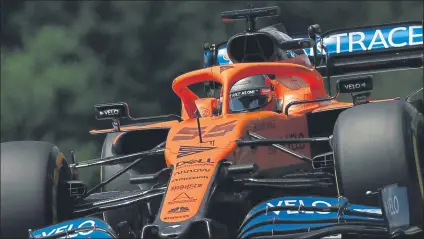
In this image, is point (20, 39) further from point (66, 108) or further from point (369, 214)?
point (369, 214)

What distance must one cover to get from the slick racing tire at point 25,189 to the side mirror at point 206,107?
166 cm

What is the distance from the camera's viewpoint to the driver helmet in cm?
827

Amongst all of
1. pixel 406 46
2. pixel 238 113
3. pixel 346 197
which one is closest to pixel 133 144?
pixel 238 113

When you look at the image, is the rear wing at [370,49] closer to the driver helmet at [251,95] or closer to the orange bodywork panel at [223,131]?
the orange bodywork panel at [223,131]

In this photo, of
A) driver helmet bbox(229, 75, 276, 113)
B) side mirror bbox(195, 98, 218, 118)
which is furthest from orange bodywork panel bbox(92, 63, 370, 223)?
driver helmet bbox(229, 75, 276, 113)

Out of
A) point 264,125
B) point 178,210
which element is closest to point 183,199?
point 178,210

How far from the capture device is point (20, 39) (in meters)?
17.5

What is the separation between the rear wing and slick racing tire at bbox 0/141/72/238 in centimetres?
358

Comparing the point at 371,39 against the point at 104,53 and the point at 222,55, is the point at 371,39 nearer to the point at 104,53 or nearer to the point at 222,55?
the point at 222,55

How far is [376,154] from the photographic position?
6.47 metres

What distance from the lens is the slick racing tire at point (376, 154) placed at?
6449mm

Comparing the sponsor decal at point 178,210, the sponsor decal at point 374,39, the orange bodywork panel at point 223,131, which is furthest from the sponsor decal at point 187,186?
the sponsor decal at point 374,39

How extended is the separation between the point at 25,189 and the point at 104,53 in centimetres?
1132

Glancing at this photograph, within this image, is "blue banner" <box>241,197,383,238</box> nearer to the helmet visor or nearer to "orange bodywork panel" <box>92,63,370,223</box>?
"orange bodywork panel" <box>92,63,370,223</box>
